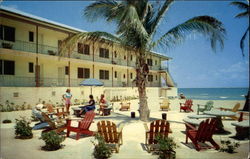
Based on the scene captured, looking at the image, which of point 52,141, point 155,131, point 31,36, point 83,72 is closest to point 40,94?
point 31,36

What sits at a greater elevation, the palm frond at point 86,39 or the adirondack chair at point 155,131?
the palm frond at point 86,39

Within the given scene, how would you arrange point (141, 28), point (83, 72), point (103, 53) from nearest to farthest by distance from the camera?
point (141, 28), point (83, 72), point (103, 53)

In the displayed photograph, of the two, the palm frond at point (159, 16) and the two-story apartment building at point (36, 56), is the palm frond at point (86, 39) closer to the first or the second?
the palm frond at point (159, 16)

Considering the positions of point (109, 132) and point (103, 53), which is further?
point (103, 53)

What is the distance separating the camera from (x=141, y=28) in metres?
8.16

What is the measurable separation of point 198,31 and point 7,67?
16.1m

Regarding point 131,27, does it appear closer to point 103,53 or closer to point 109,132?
point 109,132

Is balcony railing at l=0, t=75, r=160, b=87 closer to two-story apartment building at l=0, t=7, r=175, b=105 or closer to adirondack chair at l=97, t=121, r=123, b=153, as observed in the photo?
two-story apartment building at l=0, t=7, r=175, b=105

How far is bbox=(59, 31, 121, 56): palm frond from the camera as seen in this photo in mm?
8609

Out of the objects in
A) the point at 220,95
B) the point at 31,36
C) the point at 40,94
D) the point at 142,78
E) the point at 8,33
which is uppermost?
the point at 31,36

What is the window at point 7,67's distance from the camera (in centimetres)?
1572

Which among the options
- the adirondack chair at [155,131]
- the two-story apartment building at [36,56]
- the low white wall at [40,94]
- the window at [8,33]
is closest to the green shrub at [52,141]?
the adirondack chair at [155,131]

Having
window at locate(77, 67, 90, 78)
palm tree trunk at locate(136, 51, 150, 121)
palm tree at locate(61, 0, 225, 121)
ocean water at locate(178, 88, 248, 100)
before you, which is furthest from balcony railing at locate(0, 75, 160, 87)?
ocean water at locate(178, 88, 248, 100)

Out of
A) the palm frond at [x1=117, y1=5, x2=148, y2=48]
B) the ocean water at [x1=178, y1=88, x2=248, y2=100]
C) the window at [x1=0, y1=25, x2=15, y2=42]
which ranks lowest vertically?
the ocean water at [x1=178, y1=88, x2=248, y2=100]
